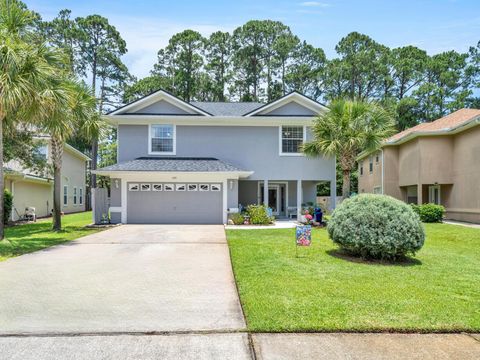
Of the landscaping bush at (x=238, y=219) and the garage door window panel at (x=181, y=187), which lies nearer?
the landscaping bush at (x=238, y=219)

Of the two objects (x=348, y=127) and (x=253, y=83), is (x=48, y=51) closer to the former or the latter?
(x=348, y=127)

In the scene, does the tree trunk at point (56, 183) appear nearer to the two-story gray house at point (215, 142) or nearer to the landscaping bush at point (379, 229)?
A: the two-story gray house at point (215, 142)

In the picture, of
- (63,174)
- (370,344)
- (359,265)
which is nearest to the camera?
(370,344)

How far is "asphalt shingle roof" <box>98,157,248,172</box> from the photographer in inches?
765

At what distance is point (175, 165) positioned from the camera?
796 inches

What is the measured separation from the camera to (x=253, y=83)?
45.6 m

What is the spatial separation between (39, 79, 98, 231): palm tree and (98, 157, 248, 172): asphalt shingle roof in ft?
7.84

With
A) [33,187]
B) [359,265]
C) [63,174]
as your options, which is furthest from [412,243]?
[63,174]

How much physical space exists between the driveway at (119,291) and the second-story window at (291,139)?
11235mm

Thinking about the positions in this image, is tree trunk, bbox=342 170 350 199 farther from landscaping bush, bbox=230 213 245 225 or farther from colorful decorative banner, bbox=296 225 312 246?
colorful decorative banner, bbox=296 225 312 246

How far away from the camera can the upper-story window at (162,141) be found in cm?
2173

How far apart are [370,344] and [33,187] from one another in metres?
26.9

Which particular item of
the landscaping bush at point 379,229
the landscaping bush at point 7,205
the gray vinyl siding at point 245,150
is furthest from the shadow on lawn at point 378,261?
the landscaping bush at point 7,205

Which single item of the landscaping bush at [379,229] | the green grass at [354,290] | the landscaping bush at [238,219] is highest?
the landscaping bush at [379,229]
